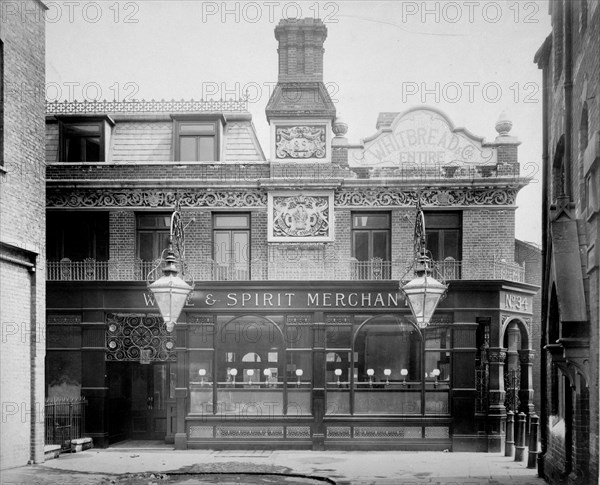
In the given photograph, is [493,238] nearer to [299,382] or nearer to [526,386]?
[526,386]

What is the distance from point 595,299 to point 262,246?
10.5 m

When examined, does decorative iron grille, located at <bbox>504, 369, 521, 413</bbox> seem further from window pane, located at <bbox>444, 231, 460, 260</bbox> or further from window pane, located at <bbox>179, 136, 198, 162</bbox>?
window pane, located at <bbox>179, 136, 198, 162</bbox>

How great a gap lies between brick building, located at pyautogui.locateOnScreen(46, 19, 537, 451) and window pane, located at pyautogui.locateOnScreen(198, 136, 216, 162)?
56 centimetres

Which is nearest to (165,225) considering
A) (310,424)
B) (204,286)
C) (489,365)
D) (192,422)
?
(204,286)

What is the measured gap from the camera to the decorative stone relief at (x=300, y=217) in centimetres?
1889

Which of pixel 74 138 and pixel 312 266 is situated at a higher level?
pixel 74 138

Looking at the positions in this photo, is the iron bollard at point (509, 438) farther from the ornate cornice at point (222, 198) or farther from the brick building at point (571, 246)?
the ornate cornice at point (222, 198)

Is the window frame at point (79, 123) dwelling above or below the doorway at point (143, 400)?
above

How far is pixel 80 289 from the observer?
18750mm

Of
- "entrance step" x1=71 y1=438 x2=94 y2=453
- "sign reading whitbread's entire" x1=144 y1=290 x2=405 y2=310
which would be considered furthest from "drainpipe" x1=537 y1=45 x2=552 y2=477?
"entrance step" x1=71 y1=438 x2=94 y2=453

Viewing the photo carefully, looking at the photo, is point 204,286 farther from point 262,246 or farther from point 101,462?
point 101,462

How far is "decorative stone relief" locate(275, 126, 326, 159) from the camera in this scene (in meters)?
19.1

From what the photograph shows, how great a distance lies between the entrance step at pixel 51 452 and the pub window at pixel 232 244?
5.42 m

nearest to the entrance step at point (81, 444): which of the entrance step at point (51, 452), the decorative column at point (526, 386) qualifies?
the entrance step at point (51, 452)
